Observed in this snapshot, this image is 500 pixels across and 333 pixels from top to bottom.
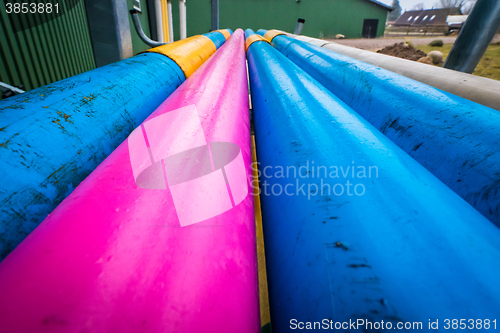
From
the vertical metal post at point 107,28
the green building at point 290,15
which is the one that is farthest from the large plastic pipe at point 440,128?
the green building at point 290,15

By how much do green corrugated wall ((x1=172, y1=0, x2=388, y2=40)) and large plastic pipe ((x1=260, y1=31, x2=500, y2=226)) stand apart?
943 centimetres

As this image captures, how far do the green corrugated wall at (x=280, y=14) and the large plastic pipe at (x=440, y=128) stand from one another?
9.43m

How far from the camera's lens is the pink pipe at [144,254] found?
32cm

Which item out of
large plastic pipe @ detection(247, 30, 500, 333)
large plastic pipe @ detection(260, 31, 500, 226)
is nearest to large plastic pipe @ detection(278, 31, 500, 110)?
large plastic pipe @ detection(260, 31, 500, 226)

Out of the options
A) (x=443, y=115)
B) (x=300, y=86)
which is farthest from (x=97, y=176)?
(x=443, y=115)

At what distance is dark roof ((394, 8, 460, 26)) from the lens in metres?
27.0

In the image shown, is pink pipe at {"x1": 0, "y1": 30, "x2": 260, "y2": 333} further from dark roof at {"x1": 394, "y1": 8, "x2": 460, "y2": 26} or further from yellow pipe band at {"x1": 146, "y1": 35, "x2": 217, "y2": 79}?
dark roof at {"x1": 394, "y1": 8, "x2": 460, "y2": 26}

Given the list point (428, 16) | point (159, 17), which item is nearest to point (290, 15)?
point (159, 17)

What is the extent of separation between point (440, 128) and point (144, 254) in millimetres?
A: 908

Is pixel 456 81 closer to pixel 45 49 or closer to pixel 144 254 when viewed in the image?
pixel 144 254

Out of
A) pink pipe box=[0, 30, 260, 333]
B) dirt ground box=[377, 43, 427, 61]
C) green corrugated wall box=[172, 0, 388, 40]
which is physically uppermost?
green corrugated wall box=[172, 0, 388, 40]

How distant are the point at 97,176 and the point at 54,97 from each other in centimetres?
42

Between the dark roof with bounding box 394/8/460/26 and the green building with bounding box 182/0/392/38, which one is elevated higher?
the dark roof with bounding box 394/8/460/26

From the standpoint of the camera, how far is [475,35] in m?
1.93
